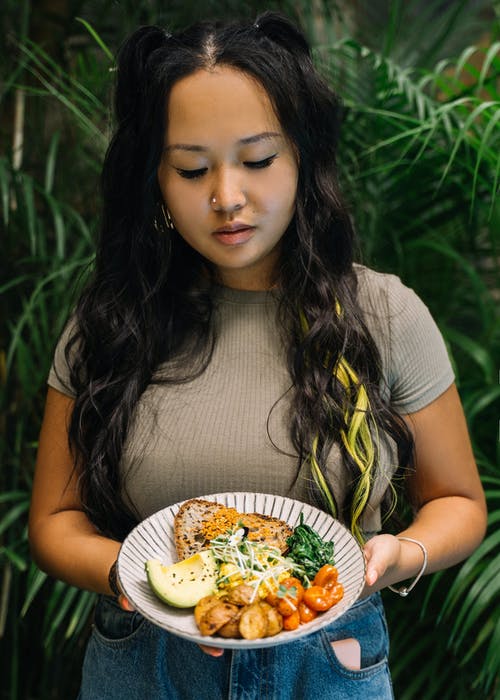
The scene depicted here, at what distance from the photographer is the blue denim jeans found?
1.07 metres

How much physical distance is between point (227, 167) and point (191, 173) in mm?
60

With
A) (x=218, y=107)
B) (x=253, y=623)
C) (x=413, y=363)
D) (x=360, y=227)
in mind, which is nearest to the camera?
(x=253, y=623)

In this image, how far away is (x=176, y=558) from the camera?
1055 mm

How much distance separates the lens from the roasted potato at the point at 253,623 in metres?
0.87

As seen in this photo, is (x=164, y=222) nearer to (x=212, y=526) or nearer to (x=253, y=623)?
(x=212, y=526)

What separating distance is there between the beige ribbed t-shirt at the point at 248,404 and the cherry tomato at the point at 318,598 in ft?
0.81

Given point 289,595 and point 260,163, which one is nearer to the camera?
point 289,595

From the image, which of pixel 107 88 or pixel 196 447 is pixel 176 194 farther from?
pixel 107 88

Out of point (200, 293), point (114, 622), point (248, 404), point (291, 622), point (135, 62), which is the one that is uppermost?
point (135, 62)

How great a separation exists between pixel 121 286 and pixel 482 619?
100cm

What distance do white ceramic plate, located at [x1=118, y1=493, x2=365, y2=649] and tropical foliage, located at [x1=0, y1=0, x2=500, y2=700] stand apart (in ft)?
1.76

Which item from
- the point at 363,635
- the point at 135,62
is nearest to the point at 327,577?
the point at 363,635

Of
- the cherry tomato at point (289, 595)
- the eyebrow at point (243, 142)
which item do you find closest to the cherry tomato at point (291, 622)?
the cherry tomato at point (289, 595)

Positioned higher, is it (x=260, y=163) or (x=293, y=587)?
(x=260, y=163)
